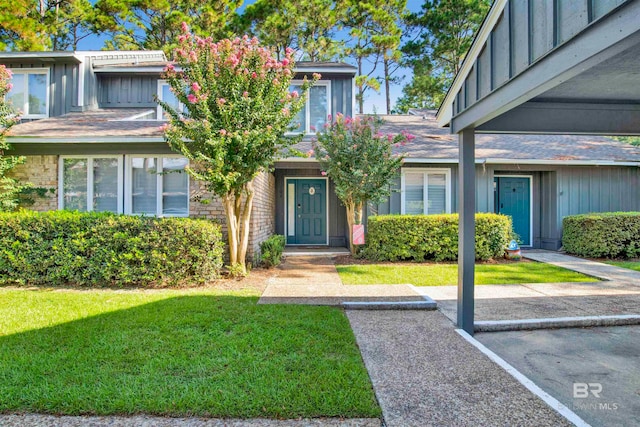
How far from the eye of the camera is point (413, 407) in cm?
244

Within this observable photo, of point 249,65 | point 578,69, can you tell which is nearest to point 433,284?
point 578,69

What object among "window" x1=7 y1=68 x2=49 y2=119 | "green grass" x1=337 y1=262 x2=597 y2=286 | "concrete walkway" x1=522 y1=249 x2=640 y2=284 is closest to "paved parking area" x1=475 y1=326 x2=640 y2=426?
"green grass" x1=337 y1=262 x2=597 y2=286

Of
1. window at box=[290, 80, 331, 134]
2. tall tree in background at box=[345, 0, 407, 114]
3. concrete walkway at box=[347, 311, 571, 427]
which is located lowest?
concrete walkway at box=[347, 311, 571, 427]

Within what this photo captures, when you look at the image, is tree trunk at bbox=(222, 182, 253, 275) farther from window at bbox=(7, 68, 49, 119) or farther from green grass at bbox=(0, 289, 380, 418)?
window at bbox=(7, 68, 49, 119)

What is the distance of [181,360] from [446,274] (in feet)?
17.8

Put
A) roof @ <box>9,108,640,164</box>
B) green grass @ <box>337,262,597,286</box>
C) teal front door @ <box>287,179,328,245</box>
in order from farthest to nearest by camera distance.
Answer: teal front door @ <box>287,179,328,245</box> < roof @ <box>9,108,640,164</box> < green grass @ <box>337,262,597,286</box>

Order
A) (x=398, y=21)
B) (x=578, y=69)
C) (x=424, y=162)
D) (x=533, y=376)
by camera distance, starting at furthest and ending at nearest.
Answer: (x=398, y=21) → (x=424, y=162) → (x=533, y=376) → (x=578, y=69)

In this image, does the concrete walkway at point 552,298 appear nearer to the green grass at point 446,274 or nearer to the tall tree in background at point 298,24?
the green grass at point 446,274

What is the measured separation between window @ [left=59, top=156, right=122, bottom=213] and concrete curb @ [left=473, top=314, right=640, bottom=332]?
24.8 feet

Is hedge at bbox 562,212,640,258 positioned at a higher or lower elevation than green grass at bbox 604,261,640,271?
higher

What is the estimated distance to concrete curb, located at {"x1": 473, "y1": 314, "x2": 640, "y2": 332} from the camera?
4.08m

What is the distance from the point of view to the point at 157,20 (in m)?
18.6

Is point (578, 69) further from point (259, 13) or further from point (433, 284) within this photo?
point (259, 13)

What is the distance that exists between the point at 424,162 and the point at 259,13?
14106mm
